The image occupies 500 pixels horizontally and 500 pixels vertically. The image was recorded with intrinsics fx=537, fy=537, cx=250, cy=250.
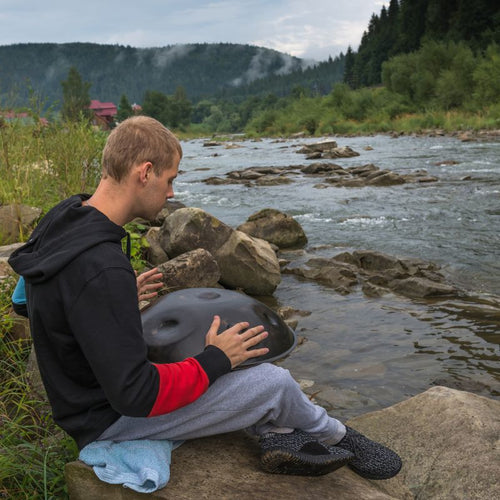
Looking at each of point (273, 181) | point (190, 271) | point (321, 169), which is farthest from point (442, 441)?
point (321, 169)

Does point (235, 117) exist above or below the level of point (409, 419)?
above

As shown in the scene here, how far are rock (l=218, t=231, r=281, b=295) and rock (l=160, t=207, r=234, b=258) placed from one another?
185 millimetres

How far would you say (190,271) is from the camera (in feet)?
20.7

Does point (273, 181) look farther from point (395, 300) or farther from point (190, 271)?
point (190, 271)

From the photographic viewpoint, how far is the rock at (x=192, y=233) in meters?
7.41

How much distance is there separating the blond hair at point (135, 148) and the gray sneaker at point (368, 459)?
1624 millimetres

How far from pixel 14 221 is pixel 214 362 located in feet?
15.5

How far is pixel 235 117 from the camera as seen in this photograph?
132750mm

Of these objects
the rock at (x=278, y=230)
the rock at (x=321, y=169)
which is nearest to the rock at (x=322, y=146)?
the rock at (x=321, y=169)

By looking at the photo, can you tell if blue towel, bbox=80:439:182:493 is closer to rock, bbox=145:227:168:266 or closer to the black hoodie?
the black hoodie

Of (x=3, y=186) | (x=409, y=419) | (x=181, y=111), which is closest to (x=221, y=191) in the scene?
(x=3, y=186)

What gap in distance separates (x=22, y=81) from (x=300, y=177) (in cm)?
1455

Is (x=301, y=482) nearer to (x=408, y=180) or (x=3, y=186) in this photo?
(x=3, y=186)

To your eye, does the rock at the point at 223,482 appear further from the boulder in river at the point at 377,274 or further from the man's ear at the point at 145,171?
the boulder in river at the point at 377,274
